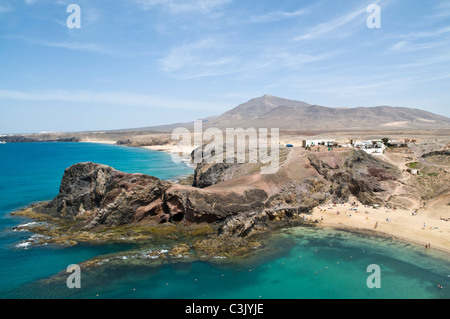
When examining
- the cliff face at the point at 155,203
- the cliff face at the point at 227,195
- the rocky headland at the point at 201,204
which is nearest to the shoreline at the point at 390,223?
the rocky headland at the point at 201,204

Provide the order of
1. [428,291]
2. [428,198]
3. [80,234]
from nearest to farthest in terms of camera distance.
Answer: [428,291]
[80,234]
[428,198]

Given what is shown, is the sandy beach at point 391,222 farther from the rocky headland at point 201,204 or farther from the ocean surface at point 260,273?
the ocean surface at point 260,273

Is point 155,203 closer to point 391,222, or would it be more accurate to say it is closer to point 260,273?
point 260,273

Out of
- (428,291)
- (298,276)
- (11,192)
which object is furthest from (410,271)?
(11,192)

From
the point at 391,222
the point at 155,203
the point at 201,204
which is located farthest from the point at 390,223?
the point at 155,203

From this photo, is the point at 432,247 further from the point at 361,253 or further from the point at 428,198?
the point at 428,198

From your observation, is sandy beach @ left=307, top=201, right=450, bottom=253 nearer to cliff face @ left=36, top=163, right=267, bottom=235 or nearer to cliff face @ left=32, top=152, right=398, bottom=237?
cliff face @ left=32, top=152, right=398, bottom=237
